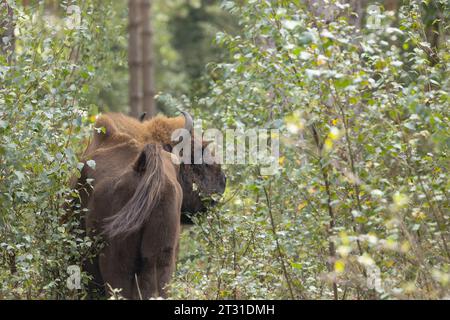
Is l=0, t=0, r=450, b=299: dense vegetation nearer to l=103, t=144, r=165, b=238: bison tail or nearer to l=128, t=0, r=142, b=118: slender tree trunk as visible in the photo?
l=103, t=144, r=165, b=238: bison tail

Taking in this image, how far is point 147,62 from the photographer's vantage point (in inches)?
753

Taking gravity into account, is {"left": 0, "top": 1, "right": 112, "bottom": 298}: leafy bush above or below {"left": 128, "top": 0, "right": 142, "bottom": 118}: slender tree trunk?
below

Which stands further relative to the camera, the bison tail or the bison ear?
the bison ear

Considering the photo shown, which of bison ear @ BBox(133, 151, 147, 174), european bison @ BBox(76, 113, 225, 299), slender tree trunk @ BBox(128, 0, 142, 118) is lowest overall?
european bison @ BBox(76, 113, 225, 299)

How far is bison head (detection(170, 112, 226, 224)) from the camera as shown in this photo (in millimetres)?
8305

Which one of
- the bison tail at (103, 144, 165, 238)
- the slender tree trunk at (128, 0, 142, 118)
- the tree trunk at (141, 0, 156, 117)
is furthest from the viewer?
the tree trunk at (141, 0, 156, 117)

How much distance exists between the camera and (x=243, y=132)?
8.09 meters

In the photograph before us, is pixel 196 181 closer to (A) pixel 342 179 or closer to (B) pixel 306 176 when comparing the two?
(B) pixel 306 176

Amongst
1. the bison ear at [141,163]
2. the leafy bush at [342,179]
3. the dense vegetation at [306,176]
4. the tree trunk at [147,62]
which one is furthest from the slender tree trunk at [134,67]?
the bison ear at [141,163]

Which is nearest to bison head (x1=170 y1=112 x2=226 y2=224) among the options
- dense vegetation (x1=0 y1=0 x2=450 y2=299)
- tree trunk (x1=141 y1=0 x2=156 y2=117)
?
dense vegetation (x1=0 y1=0 x2=450 y2=299)

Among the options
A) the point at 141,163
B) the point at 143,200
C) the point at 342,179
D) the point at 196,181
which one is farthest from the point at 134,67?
the point at 342,179

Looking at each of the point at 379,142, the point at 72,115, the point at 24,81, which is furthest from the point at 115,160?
the point at 379,142

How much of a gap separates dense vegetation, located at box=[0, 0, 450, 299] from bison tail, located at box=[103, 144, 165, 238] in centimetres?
43

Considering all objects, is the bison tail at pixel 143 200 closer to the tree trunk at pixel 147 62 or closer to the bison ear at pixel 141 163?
the bison ear at pixel 141 163
